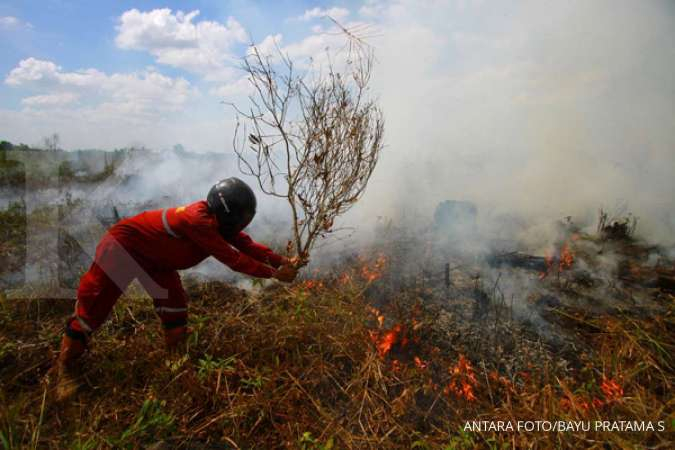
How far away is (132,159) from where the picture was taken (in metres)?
13.1

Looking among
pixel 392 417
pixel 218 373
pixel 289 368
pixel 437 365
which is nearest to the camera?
pixel 392 417

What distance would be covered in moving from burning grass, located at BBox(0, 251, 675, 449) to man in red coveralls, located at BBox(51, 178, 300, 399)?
51 centimetres

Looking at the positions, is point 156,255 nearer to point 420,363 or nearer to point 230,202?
point 230,202

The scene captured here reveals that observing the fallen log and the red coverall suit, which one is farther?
the fallen log

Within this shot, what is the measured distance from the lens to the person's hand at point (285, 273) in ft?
10.5

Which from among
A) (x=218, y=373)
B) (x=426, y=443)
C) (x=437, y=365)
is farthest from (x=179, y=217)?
(x=437, y=365)

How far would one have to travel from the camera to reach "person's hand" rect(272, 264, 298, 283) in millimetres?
3186

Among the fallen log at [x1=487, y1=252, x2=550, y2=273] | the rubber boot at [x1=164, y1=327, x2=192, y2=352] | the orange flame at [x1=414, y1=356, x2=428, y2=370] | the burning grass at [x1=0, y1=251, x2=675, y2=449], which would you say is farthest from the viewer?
the fallen log at [x1=487, y1=252, x2=550, y2=273]

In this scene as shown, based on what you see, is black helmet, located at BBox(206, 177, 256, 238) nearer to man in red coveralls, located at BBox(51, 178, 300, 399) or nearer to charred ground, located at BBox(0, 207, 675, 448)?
man in red coveralls, located at BBox(51, 178, 300, 399)

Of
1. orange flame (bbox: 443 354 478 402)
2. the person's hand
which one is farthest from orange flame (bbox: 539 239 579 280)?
the person's hand

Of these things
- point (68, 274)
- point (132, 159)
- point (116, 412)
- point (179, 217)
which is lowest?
point (116, 412)

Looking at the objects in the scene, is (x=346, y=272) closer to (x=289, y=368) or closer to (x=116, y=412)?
(x=289, y=368)

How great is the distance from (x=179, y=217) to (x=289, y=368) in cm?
182

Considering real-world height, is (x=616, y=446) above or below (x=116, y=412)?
below
